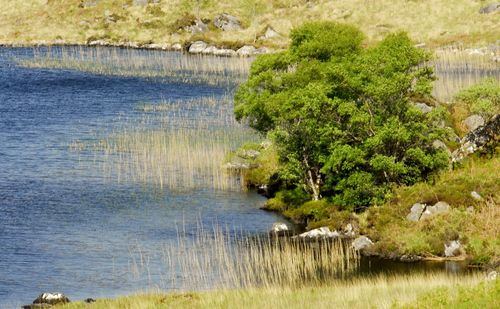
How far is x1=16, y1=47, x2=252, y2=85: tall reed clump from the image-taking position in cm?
12712

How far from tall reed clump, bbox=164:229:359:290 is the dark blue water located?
1.47m

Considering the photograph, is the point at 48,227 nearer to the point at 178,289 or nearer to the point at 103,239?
the point at 103,239

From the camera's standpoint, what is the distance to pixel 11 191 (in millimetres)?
66438

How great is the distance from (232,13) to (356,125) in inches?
4785

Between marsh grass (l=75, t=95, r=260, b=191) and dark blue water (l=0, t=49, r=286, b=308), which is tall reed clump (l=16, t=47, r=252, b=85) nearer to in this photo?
dark blue water (l=0, t=49, r=286, b=308)

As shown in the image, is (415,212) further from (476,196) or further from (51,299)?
(51,299)

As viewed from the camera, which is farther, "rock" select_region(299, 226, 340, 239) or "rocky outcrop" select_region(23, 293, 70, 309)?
"rock" select_region(299, 226, 340, 239)

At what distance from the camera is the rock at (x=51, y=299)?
43.8 m

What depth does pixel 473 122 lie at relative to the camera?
74.2 meters

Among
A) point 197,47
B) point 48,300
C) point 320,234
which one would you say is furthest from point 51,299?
point 197,47

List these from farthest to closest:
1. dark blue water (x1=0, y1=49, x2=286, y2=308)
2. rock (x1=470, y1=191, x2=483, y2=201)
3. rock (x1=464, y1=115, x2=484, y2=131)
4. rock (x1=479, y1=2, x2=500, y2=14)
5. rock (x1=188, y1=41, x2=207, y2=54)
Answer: rock (x1=188, y1=41, x2=207, y2=54) < rock (x1=479, y1=2, x2=500, y2=14) < rock (x1=464, y1=115, x2=484, y2=131) < rock (x1=470, y1=191, x2=483, y2=201) < dark blue water (x1=0, y1=49, x2=286, y2=308)

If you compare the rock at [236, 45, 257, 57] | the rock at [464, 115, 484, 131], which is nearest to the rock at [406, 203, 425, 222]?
the rock at [464, 115, 484, 131]

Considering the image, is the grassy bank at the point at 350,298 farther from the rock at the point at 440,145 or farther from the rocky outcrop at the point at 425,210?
the rock at the point at 440,145

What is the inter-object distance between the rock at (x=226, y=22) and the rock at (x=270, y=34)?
8.69m
